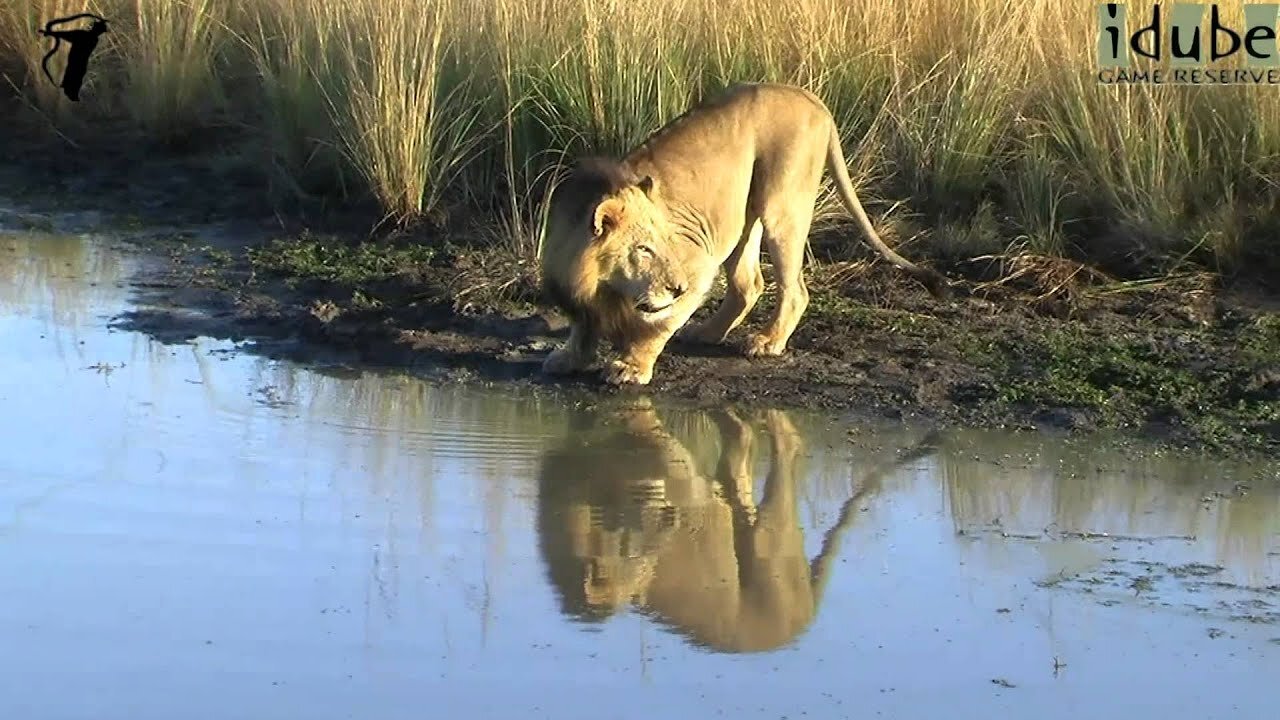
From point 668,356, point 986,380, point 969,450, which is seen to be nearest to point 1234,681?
point 969,450

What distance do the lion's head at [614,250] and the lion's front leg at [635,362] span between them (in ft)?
0.33

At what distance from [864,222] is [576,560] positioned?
3107mm

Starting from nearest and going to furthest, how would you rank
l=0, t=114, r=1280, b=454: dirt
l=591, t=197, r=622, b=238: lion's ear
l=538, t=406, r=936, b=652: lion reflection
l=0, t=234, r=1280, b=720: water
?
l=0, t=234, r=1280, b=720: water
l=538, t=406, r=936, b=652: lion reflection
l=591, t=197, r=622, b=238: lion's ear
l=0, t=114, r=1280, b=454: dirt

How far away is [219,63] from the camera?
36.4 ft

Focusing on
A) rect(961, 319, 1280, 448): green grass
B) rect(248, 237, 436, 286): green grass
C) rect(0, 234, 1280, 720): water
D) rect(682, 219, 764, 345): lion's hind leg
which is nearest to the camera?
rect(0, 234, 1280, 720): water

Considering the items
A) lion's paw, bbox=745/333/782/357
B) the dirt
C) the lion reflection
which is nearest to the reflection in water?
the dirt

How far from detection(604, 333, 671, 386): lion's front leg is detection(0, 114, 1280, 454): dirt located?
64 millimetres

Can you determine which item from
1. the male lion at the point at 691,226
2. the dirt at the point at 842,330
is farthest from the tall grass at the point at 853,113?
the male lion at the point at 691,226

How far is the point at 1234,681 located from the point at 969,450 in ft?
6.80

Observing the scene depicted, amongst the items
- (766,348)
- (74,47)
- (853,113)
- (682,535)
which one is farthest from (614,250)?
(74,47)

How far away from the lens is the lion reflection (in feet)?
16.2

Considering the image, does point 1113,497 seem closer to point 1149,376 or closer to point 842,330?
point 1149,376

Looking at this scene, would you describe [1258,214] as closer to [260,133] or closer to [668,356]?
[668,356]

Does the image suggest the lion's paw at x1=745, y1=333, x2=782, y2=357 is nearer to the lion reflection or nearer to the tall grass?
the lion reflection
